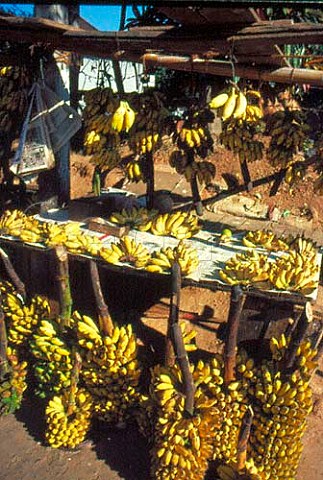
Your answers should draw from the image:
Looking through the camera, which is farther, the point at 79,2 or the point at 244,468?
the point at 244,468

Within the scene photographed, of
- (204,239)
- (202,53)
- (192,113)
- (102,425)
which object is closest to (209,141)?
(192,113)

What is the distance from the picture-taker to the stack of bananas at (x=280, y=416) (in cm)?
437

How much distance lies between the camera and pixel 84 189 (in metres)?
12.1

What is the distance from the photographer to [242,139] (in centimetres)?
650

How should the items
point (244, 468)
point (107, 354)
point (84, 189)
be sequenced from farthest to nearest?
point (84, 189) < point (107, 354) < point (244, 468)

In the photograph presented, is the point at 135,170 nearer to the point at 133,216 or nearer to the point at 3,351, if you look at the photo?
the point at 133,216

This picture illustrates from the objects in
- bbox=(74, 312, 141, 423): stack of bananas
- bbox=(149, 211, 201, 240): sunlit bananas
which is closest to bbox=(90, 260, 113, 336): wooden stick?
bbox=(74, 312, 141, 423): stack of bananas

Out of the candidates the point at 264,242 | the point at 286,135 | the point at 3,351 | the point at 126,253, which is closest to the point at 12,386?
the point at 3,351

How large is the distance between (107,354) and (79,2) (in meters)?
3.95

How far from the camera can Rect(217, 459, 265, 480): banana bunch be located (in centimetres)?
438

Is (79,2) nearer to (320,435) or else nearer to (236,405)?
(236,405)

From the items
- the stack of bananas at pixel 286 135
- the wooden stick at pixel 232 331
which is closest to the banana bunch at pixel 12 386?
the wooden stick at pixel 232 331

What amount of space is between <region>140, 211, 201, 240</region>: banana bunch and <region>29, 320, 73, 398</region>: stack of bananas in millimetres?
2000

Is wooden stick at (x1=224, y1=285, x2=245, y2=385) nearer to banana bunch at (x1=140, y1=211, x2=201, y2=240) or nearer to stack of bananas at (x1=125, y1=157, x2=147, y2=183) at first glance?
banana bunch at (x1=140, y1=211, x2=201, y2=240)
